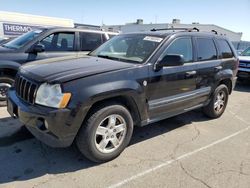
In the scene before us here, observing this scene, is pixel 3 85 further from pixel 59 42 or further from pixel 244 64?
pixel 244 64

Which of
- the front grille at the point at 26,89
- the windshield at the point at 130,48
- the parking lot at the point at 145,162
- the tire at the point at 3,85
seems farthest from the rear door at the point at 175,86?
the tire at the point at 3,85

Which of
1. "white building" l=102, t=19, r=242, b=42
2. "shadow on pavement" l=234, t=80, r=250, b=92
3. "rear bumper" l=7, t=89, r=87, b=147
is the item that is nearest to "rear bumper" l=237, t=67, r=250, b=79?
"shadow on pavement" l=234, t=80, r=250, b=92

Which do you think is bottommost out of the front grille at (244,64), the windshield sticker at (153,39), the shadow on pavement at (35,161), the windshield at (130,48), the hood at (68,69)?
the shadow on pavement at (35,161)

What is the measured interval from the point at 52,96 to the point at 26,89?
21.8 inches

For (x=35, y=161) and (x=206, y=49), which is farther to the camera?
(x=206, y=49)

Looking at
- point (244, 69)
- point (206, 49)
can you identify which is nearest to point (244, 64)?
point (244, 69)

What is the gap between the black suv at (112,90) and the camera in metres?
2.96

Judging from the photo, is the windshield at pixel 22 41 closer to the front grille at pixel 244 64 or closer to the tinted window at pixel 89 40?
the tinted window at pixel 89 40

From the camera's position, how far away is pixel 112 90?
3199 mm

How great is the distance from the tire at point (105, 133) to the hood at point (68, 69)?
0.51 metres

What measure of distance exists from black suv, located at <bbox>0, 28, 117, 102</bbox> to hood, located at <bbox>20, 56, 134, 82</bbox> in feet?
6.69

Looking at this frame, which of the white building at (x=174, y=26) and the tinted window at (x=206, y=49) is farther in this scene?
the white building at (x=174, y=26)

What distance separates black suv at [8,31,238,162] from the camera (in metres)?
2.96

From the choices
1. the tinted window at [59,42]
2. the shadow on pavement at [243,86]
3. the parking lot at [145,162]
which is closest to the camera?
the parking lot at [145,162]
